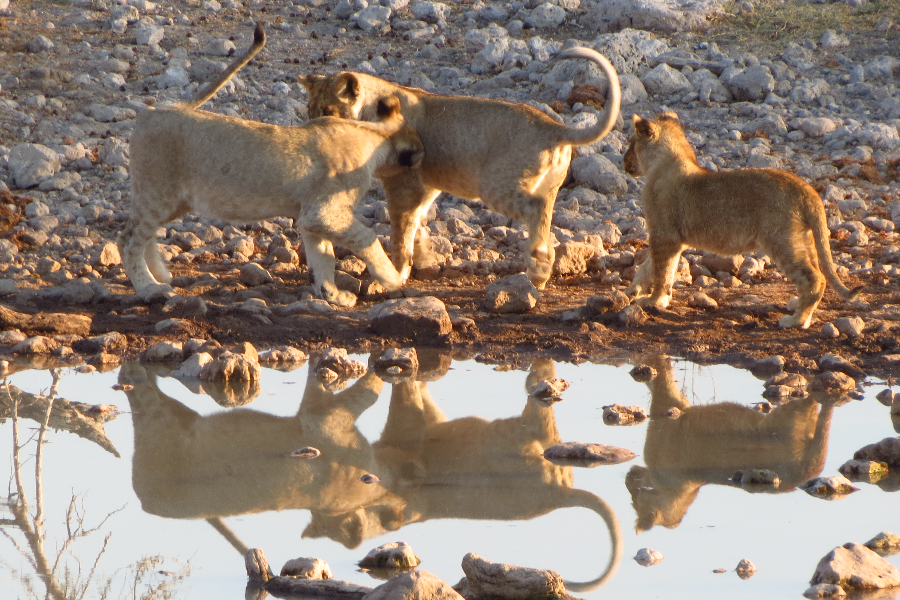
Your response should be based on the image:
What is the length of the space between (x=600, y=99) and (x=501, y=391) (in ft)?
25.6

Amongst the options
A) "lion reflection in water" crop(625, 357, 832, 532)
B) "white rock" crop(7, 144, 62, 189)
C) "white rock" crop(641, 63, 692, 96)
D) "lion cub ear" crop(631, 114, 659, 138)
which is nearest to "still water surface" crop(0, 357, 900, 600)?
"lion reflection in water" crop(625, 357, 832, 532)

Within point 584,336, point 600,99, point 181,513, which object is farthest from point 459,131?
point 600,99

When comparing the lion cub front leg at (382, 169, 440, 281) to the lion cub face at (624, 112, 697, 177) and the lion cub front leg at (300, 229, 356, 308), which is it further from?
the lion cub face at (624, 112, 697, 177)

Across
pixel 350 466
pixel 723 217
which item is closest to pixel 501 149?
pixel 723 217

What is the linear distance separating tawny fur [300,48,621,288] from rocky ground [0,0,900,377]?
521mm

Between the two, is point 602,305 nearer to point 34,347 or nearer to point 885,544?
point 34,347

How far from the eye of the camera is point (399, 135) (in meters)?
8.12

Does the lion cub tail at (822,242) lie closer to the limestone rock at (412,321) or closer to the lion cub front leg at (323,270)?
the limestone rock at (412,321)

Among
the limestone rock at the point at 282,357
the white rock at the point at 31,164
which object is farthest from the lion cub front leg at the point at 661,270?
the white rock at the point at 31,164

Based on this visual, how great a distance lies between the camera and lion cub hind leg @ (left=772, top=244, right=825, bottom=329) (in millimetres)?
7117

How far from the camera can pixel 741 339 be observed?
23.7 feet

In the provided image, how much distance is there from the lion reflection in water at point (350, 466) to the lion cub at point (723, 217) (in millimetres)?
2160

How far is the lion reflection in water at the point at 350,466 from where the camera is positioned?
4.26 meters

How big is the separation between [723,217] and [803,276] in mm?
626
